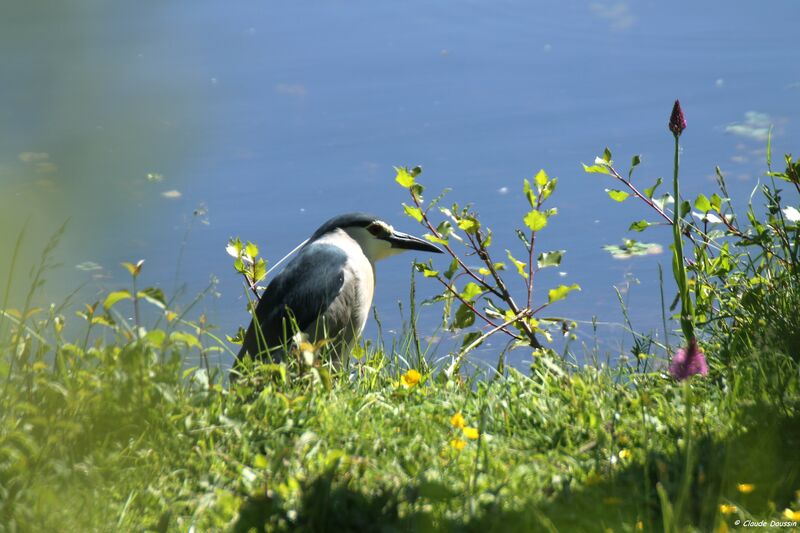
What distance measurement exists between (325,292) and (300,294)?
11 centimetres

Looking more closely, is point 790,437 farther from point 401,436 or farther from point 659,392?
point 401,436

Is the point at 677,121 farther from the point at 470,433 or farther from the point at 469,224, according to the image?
the point at 470,433

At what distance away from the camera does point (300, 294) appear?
3.71m

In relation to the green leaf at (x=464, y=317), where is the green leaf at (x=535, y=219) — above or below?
above

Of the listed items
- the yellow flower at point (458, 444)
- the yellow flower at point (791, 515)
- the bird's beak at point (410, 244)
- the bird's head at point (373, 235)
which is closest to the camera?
the yellow flower at point (791, 515)

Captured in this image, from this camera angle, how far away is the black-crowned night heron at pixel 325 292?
11.7ft

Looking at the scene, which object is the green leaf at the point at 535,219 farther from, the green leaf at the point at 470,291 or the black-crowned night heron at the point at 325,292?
the black-crowned night heron at the point at 325,292

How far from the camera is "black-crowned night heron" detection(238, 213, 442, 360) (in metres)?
3.57

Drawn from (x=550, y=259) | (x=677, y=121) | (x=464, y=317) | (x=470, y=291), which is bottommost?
(x=464, y=317)

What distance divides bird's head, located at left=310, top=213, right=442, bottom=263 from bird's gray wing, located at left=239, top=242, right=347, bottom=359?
344 millimetres

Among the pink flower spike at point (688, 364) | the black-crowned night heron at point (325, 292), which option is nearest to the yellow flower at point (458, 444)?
the pink flower spike at point (688, 364)

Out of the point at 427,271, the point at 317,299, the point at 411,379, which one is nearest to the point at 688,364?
the point at 411,379

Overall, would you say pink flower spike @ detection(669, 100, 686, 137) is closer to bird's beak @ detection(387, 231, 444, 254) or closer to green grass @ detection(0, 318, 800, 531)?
green grass @ detection(0, 318, 800, 531)

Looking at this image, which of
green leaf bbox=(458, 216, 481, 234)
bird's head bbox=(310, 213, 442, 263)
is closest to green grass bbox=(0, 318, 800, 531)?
green leaf bbox=(458, 216, 481, 234)
